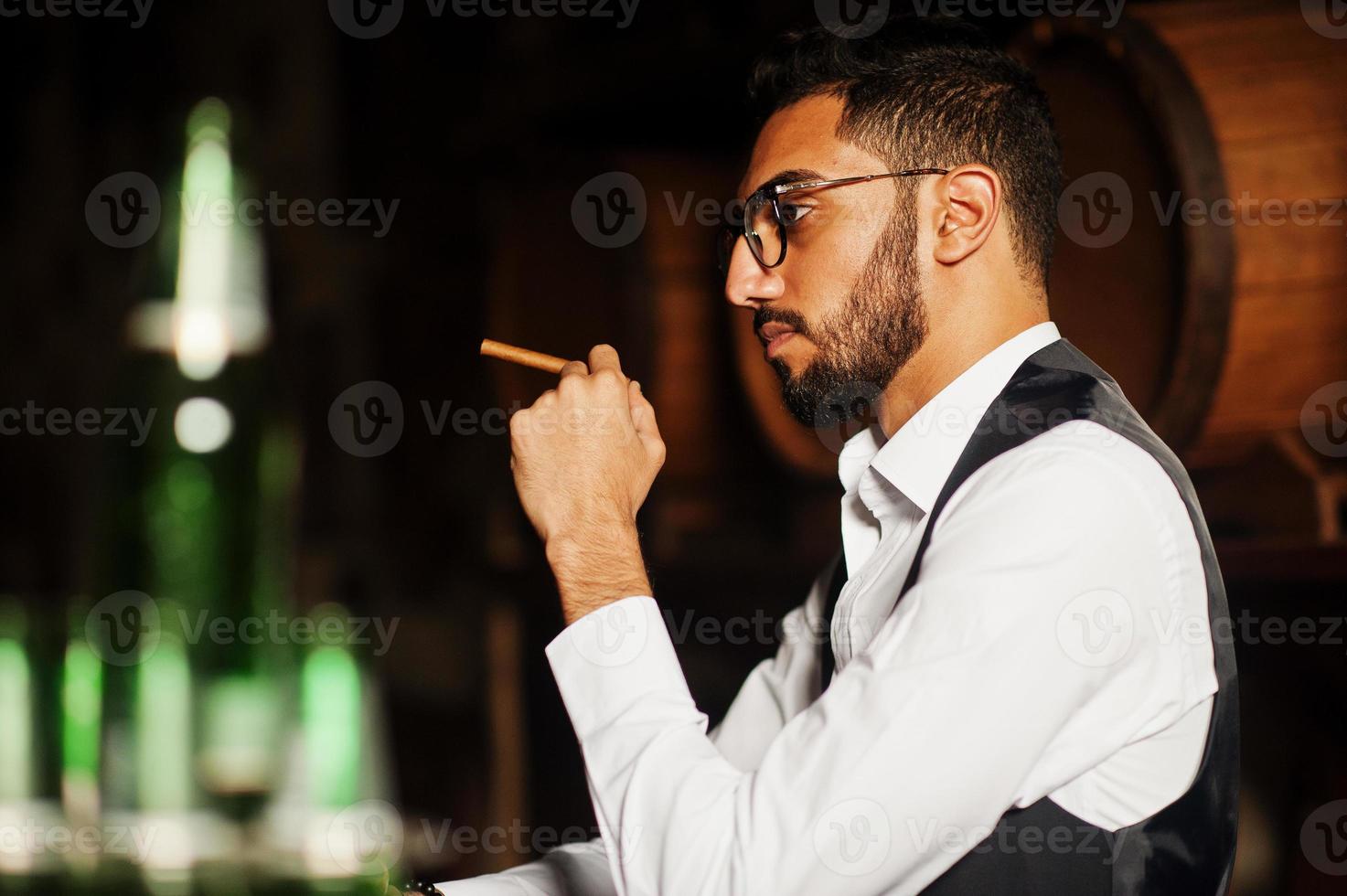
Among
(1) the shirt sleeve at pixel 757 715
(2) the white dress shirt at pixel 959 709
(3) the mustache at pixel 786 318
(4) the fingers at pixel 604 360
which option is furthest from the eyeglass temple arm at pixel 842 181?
(1) the shirt sleeve at pixel 757 715

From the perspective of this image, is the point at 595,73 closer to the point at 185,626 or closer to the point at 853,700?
the point at 853,700

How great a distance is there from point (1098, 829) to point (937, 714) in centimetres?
22

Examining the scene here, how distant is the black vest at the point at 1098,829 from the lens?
1033 mm

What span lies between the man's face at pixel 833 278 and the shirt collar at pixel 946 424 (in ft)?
0.22

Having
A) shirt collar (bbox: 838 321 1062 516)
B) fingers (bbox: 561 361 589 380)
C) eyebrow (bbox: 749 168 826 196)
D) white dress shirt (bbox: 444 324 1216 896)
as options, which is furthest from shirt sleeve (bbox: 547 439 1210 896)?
eyebrow (bbox: 749 168 826 196)

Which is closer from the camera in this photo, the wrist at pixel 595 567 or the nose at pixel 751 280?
the wrist at pixel 595 567

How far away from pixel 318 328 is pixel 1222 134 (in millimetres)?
2665

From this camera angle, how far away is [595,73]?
2230 mm

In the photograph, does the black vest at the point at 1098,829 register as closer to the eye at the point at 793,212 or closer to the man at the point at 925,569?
the man at the point at 925,569

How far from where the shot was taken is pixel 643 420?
4.22 feet

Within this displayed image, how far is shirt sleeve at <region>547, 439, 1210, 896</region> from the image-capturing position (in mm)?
943

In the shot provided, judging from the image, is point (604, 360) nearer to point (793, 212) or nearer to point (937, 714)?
point (793, 212)

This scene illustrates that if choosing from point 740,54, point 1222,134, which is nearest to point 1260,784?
point 1222,134

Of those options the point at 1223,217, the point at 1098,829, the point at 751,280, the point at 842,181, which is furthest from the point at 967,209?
the point at 1098,829
